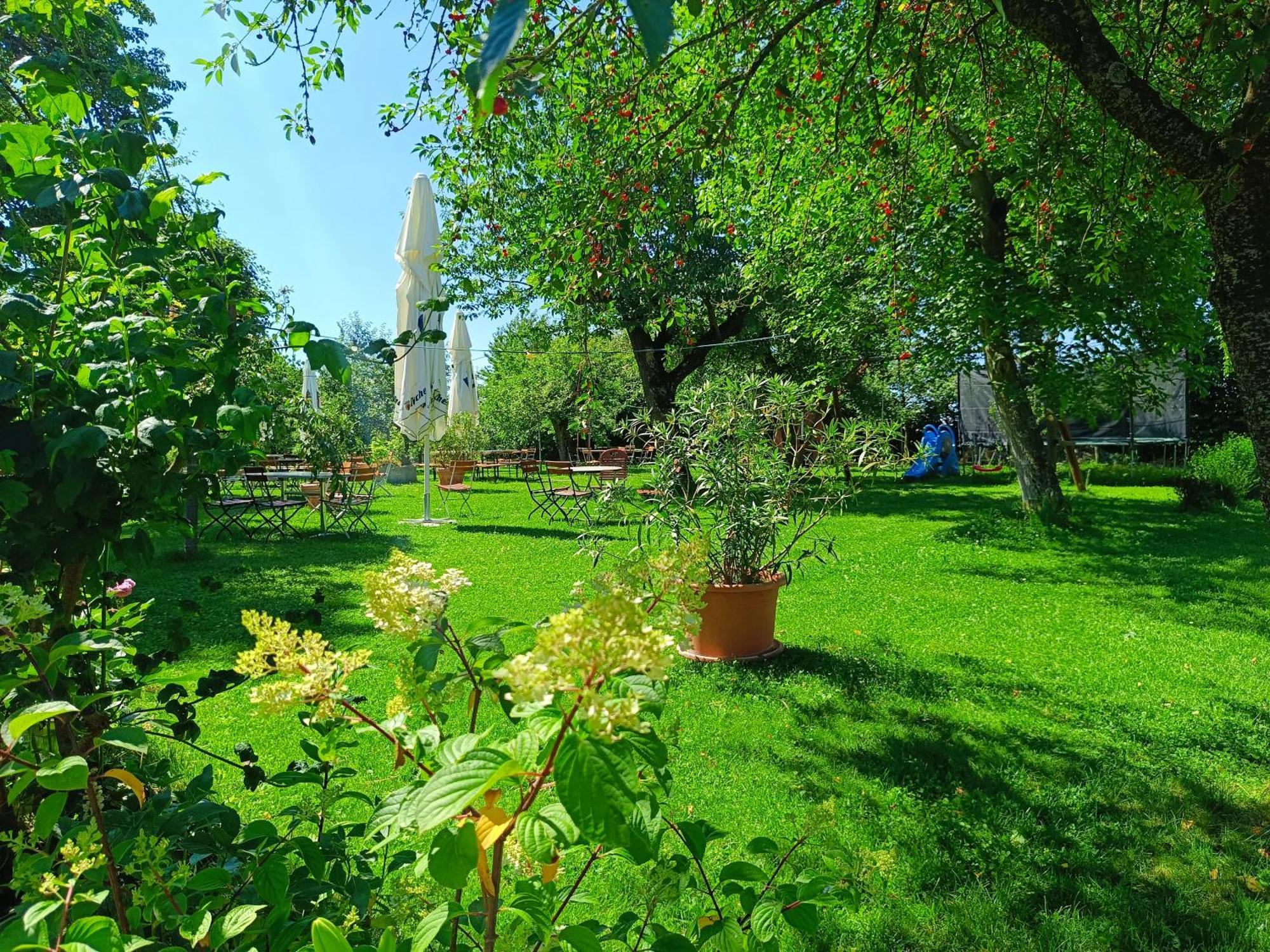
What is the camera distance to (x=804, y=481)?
4461mm

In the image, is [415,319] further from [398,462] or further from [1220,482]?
[398,462]

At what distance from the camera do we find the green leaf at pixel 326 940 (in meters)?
0.70

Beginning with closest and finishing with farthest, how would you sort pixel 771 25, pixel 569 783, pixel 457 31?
pixel 569 783
pixel 457 31
pixel 771 25

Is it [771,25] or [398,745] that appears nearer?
[398,745]

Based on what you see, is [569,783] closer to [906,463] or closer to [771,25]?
[771,25]

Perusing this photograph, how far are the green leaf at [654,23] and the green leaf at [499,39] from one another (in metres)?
0.09

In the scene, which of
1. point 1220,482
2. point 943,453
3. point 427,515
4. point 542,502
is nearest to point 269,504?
point 427,515

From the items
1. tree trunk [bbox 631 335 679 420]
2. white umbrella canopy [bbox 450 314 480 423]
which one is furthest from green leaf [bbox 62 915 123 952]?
tree trunk [bbox 631 335 679 420]

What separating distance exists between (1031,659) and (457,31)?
15.7ft

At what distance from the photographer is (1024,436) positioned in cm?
916

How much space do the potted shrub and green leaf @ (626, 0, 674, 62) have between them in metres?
3.71

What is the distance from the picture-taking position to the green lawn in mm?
2219

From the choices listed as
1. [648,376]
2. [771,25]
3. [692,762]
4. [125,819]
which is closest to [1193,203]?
[771,25]

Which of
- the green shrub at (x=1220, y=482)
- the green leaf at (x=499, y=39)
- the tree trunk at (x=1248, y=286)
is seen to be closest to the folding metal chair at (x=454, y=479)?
the tree trunk at (x=1248, y=286)
